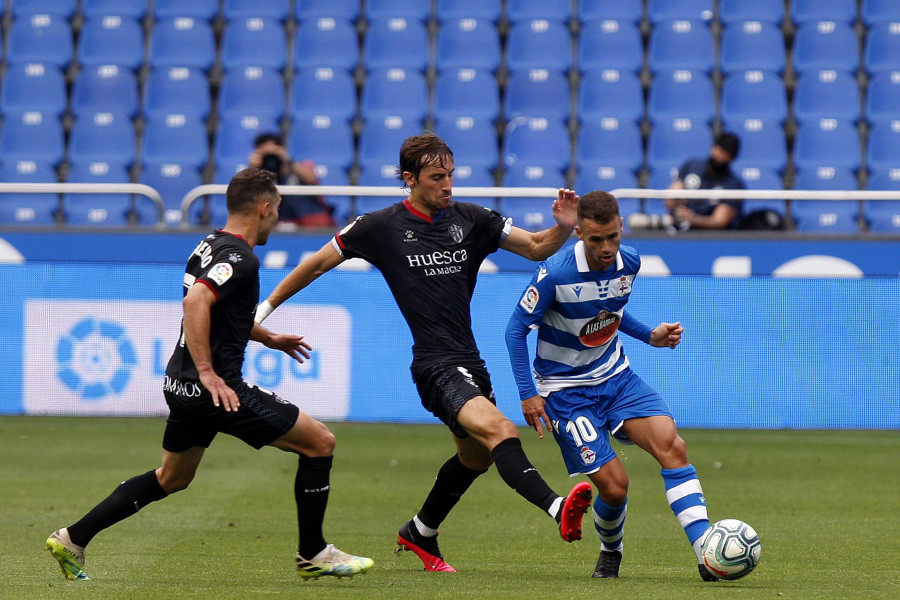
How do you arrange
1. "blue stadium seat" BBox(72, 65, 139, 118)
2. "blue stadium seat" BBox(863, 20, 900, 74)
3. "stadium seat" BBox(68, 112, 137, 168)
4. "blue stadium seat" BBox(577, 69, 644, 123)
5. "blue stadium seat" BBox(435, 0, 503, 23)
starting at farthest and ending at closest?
"blue stadium seat" BBox(435, 0, 503, 23) < "blue stadium seat" BBox(863, 20, 900, 74) < "blue stadium seat" BBox(72, 65, 139, 118) < "blue stadium seat" BBox(577, 69, 644, 123) < "stadium seat" BBox(68, 112, 137, 168)

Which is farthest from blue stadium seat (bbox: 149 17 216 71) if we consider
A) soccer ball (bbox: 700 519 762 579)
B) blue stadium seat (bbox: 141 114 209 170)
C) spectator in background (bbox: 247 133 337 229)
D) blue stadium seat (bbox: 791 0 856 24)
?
soccer ball (bbox: 700 519 762 579)

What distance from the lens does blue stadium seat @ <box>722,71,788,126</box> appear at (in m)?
14.4

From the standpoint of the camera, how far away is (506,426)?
5582mm

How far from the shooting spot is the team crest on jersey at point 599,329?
19.6 ft

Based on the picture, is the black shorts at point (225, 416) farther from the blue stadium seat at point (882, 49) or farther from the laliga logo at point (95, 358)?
the blue stadium seat at point (882, 49)

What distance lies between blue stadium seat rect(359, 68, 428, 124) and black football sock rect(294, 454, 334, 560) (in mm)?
8996

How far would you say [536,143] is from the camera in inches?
555

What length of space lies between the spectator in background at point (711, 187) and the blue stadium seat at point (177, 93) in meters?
6.07

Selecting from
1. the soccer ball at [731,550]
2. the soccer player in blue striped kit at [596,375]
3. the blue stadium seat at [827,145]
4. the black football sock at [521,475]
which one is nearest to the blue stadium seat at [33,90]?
the blue stadium seat at [827,145]

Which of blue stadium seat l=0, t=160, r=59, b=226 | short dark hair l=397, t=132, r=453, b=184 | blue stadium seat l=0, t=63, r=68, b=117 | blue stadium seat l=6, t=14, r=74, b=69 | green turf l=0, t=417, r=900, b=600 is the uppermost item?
blue stadium seat l=6, t=14, r=74, b=69

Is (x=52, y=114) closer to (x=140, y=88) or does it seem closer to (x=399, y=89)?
(x=140, y=88)

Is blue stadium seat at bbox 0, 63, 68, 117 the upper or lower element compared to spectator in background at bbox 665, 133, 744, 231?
upper

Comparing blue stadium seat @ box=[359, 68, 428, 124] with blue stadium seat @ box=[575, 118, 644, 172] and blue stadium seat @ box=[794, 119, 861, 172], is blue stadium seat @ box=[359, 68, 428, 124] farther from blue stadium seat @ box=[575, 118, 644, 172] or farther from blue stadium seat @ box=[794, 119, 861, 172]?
blue stadium seat @ box=[794, 119, 861, 172]

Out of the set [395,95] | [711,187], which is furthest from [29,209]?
[711,187]
